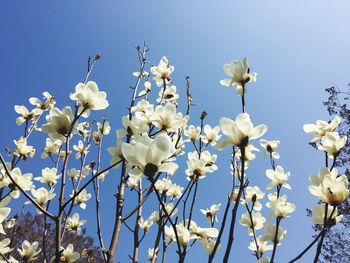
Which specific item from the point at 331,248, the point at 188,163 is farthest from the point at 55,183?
the point at 331,248

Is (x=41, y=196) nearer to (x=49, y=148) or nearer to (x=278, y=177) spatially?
(x=49, y=148)

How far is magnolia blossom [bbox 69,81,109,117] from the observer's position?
64.0 inches

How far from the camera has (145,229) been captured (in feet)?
7.86

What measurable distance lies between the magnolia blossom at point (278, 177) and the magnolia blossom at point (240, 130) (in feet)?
2.54

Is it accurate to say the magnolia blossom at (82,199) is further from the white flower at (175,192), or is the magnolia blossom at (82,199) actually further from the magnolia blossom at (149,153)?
the magnolia blossom at (149,153)

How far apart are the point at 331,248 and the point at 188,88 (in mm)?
7103

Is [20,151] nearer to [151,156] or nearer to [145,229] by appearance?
[145,229]

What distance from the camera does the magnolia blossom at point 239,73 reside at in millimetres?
1660

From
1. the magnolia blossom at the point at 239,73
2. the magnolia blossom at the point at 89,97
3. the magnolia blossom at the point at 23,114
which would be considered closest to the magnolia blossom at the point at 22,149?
the magnolia blossom at the point at 23,114

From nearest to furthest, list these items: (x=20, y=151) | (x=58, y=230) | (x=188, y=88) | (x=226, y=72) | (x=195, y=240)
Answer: (x=58, y=230)
(x=226, y=72)
(x=195, y=240)
(x=20, y=151)
(x=188, y=88)

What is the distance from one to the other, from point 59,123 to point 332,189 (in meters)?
1.12

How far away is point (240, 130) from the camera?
135cm

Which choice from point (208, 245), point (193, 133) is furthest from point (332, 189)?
point (193, 133)

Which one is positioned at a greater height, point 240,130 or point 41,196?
point 240,130
